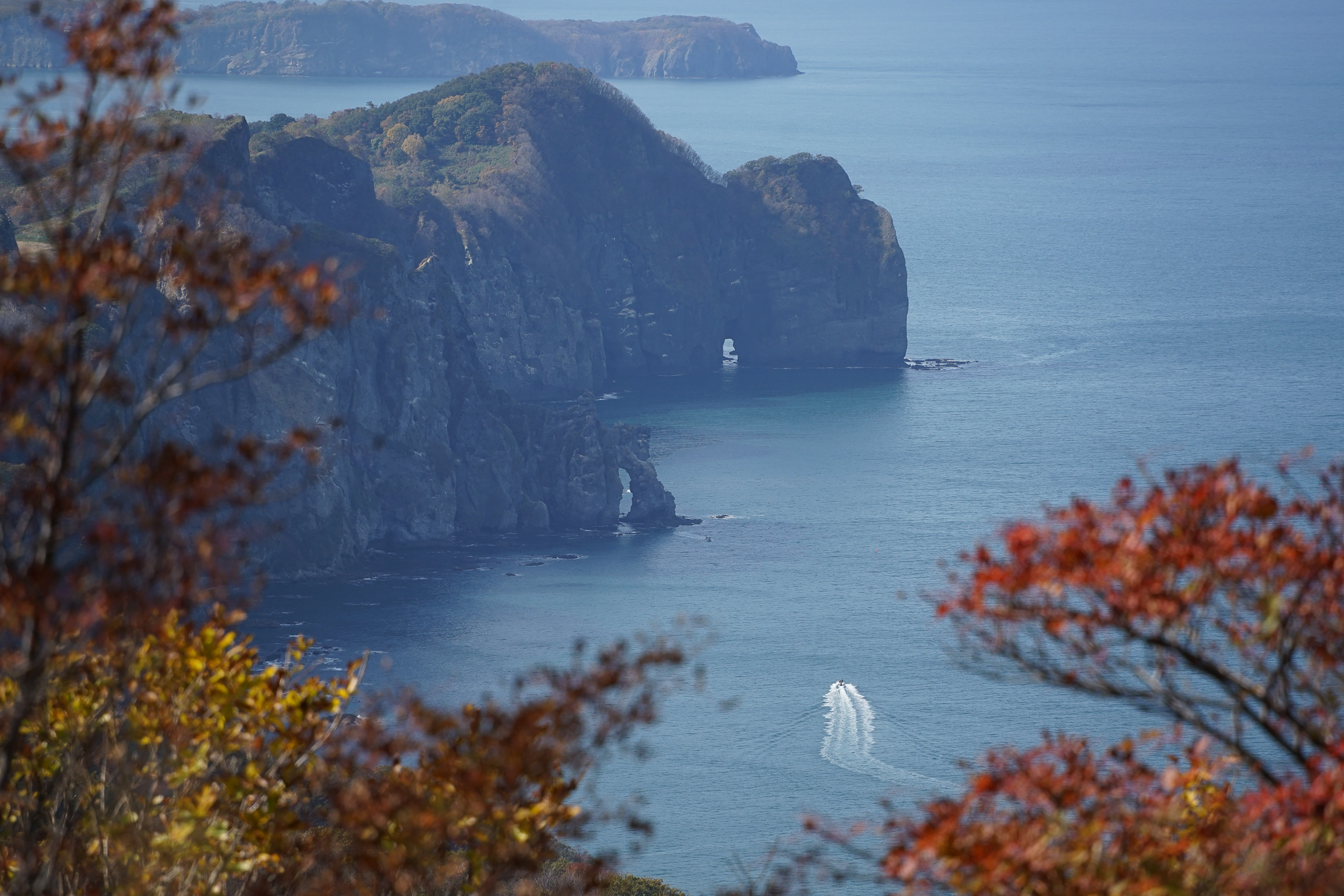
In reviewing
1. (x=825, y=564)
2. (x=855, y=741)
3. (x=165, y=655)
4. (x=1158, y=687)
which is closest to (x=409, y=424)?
(x=825, y=564)

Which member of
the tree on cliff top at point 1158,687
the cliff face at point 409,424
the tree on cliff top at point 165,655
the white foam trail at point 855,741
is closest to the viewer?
the tree on cliff top at point 165,655

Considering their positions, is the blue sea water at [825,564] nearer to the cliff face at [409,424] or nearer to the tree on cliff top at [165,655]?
the cliff face at [409,424]

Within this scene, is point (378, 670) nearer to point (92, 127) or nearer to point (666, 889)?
point (666, 889)

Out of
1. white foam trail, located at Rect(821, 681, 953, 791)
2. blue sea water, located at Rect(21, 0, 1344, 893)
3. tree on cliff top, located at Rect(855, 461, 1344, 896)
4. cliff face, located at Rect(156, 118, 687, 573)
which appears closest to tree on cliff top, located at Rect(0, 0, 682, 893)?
tree on cliff top, located at Rect(855, 461, 1344, 896)

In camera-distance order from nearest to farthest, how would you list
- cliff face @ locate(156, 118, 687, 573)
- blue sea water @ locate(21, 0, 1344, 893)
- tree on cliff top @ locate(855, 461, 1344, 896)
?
tree on cliff top @ locate(855, 461, 1344, 896)
blue sea water @ locate(21, 0, 1344, 893)
cliff face @ locate(156, 118, 687, 573)

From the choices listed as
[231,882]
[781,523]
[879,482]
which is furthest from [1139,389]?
[231,882]

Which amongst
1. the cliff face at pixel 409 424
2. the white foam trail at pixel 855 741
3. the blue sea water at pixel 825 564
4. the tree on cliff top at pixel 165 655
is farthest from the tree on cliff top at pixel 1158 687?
the cliff face at pixel 409 424

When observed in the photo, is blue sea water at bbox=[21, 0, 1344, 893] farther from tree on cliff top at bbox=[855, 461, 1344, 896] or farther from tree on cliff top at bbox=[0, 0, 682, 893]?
tree on cliff top at bbox=[855, 461, 1344, 896]
